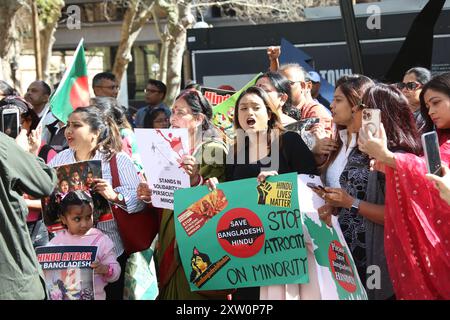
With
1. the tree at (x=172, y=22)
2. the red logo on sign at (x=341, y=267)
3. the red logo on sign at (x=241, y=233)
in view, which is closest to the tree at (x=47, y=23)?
the tree at (x=172, y=22)

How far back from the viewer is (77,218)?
17.5 feet

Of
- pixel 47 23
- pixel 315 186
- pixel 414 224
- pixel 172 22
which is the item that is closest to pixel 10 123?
pixel 315 186

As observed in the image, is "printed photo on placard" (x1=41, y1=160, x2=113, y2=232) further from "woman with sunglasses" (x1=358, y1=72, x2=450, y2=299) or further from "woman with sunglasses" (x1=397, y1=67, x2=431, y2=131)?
"woman with sunglasses" (x1=397, y1=67, x2=431, y2=131)

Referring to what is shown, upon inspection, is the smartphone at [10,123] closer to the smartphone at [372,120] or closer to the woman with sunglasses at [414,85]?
the smartphone at [372,120]

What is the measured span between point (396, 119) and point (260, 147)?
83cm

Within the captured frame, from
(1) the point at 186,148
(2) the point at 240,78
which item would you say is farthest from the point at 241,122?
(2) the point at 240,78

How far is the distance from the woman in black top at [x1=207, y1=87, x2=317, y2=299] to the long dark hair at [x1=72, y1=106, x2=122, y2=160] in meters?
0.84

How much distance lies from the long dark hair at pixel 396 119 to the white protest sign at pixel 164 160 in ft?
3.88

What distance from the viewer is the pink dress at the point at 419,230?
14.3ft

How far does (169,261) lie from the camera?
215 inches

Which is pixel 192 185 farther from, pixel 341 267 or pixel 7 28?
pixel 7 28

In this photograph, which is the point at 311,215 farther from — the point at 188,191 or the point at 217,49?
the point at 217,49

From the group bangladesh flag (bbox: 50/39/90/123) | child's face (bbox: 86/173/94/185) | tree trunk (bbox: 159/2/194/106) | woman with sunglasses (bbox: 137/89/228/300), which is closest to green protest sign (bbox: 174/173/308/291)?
woman with sunglasses (bbox: 137/89/228/300)
